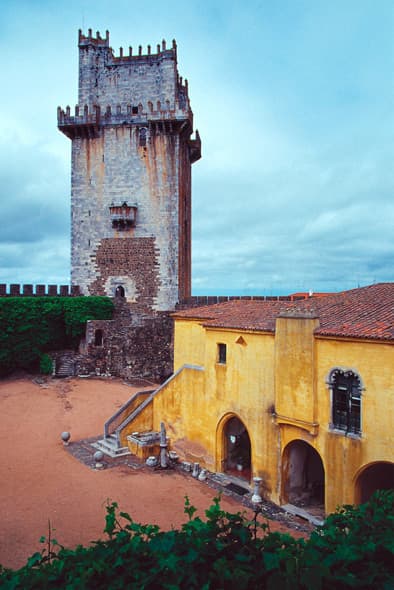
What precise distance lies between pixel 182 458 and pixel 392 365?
1003 cm

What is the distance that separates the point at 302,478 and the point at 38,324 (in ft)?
63.7

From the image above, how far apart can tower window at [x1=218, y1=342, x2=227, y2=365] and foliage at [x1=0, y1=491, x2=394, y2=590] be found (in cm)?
1103

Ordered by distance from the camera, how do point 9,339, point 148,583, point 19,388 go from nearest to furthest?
point 148,583 < point 19,388 < point 9,339

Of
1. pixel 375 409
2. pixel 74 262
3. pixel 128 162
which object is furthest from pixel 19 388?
pixel 375 409

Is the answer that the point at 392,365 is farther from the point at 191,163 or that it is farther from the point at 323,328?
the point at 191,163

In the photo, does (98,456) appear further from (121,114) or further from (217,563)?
(121,114)

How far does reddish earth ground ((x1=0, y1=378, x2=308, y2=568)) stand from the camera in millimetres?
10906

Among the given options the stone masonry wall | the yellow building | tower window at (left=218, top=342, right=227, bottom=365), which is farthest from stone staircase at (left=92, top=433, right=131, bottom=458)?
the stone masonry wall

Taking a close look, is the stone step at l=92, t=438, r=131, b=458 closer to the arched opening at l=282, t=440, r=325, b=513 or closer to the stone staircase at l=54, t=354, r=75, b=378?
the arched opening at l=282, t=440, r=325, b=513

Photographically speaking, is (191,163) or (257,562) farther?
(191,163)

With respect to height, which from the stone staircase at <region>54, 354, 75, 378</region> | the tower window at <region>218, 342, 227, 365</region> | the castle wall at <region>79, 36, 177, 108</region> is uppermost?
the castle wall at <region>79, 36, 177, 108</region>

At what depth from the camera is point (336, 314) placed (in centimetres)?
1379

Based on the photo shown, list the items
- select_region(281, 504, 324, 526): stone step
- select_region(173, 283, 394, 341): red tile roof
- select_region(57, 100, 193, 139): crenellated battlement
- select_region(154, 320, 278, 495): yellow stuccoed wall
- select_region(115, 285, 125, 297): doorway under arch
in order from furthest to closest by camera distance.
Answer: select_region(115, 285, 125, 297): doorway under arch → select_region(57, 100, 193, 139): crenellated battlement → select_region(154, 320, 278, 495): yellow stuccoed wall → select_region(281, 504, 324, 526): stone step → select_region(173, 283, 394, 341): red tile roof

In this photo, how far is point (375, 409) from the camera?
11.2m
